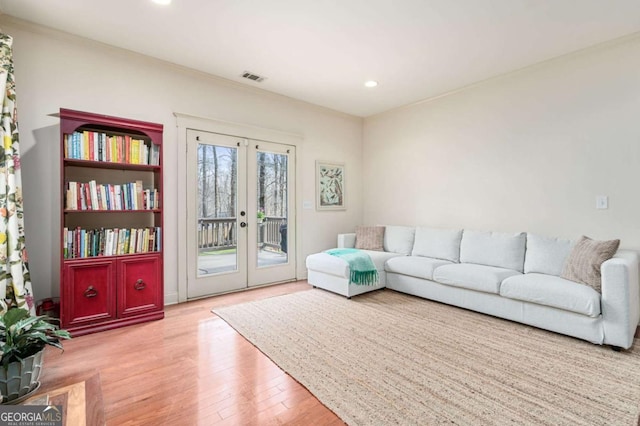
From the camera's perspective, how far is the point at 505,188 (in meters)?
3.94

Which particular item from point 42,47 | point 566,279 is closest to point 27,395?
point 42,47

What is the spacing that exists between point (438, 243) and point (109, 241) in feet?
12.4

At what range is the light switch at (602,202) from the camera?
3186 millimetres

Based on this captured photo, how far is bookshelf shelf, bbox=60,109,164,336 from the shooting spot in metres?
2.79

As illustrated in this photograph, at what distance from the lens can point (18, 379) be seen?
1.53 meters

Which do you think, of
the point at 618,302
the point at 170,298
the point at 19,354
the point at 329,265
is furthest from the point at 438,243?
the point at 19,354

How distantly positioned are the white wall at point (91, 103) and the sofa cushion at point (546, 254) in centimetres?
302

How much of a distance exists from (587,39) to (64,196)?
16.9 feet

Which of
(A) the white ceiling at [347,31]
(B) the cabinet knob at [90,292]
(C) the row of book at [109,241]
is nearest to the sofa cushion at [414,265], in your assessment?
(A) the white ceiling at [347,31]

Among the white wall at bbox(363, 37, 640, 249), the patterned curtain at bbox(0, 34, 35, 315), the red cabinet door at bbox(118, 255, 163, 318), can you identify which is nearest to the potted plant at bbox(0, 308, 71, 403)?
the patterned curtain at bbox(0, 34, 35, 315)

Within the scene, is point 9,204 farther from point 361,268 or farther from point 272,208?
point 361,268

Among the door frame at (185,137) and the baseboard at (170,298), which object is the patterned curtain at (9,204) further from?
the door frame at (185,137)

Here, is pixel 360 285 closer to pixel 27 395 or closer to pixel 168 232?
pixel 168 232

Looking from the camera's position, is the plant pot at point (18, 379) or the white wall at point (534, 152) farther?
the white wall at point (534, 152)
